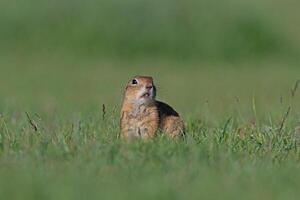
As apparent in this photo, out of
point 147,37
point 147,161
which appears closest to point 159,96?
point 147,37

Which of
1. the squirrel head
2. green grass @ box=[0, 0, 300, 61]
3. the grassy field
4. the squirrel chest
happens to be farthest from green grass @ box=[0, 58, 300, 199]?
green grass @ box=[0, 0, 300, 61]

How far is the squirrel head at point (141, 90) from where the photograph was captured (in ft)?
25.2

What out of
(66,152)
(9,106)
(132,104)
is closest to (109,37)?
(9,106)

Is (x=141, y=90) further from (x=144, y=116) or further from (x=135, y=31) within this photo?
(x=135, y=31)

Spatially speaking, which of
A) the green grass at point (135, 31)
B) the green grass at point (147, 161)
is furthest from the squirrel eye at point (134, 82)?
the green grass at point (135, 31)

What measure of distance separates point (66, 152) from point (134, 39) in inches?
575

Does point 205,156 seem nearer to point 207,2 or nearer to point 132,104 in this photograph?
point 132,104

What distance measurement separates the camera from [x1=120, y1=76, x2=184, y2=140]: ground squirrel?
771 centimetres

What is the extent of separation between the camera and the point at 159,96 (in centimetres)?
1455

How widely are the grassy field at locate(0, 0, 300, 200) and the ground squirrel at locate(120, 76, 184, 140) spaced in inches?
8.1

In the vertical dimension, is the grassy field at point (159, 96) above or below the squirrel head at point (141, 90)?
below

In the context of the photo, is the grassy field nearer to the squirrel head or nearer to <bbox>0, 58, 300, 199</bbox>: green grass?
<bbox>0, 58, 300, 199</bbox>: green grass

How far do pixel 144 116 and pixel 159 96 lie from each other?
6.81 metres

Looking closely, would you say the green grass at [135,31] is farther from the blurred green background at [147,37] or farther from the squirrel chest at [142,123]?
the squirrel chest at [142,123]
